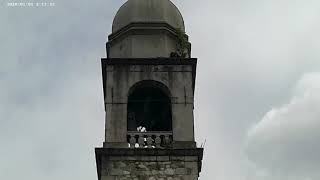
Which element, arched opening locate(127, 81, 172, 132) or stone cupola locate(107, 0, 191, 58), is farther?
stone cupola locate(107, 0, 191, 58)

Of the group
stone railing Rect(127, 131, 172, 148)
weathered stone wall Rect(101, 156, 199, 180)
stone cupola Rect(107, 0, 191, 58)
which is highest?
stone cupola Rect(107, 0, 191, 58)

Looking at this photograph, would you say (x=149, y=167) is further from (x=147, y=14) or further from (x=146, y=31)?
(x=147, y=14)

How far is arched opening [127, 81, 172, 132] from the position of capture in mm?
18734

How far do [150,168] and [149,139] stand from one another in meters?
0.78

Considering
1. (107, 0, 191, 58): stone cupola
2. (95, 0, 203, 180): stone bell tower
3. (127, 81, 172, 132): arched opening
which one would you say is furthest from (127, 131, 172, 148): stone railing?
(107, 0, 191, 58): stone cupola

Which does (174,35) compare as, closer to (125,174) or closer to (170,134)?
(170,134)

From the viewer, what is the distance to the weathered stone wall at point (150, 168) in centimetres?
1712

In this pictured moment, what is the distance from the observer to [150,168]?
17281mm

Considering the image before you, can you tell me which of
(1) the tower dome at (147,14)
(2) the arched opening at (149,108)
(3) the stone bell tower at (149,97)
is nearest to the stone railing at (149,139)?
(3) the stone bell tower at (149,97)

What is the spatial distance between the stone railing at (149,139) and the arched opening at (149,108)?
77cm

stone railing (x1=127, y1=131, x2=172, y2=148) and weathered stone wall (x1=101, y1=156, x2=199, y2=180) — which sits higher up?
stone railing (x1=127, y1=131, x2=172, y2=148)

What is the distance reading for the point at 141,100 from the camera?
19.2 meters

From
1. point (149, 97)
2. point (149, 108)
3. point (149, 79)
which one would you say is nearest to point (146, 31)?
point (149, 79)

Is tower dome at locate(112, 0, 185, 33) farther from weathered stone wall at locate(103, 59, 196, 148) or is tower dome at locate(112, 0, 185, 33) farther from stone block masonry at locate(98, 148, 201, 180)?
stone block masonry at locate(98, 148, 201, 180)
